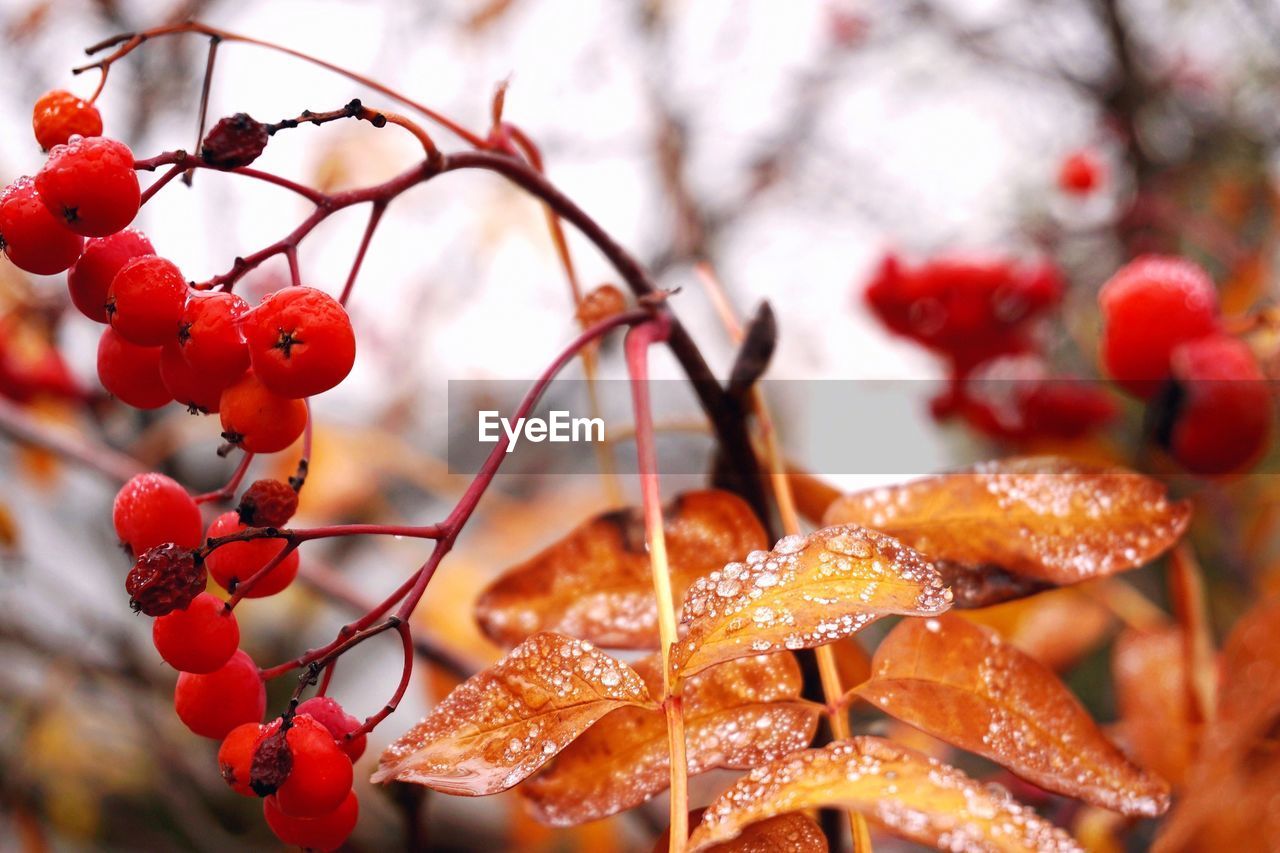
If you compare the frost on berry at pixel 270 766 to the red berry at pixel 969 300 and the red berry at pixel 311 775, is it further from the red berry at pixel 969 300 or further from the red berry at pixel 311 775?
the red berry at pixel 969 300

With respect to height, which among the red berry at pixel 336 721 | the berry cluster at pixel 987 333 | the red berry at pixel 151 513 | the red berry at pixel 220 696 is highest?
the berry cluster at pixel 987 333

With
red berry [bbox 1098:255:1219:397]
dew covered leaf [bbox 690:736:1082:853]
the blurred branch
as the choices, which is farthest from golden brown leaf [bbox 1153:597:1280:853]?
the blurred branch

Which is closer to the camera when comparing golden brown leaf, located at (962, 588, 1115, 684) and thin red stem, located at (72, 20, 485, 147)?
thin red stem, located at (72, 20, 485, 147)

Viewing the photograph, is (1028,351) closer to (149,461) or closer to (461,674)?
(461,674)

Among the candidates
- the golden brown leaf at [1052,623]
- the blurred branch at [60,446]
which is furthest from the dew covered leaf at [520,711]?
the golden brown leaf at [1052,623]

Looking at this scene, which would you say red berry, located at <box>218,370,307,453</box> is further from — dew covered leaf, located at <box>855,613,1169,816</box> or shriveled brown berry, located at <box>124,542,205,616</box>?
dew covered leaf, located at <box>855,613,1169,816</box>

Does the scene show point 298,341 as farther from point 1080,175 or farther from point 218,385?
point 1080,175

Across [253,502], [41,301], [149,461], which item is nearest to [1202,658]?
[253,502]

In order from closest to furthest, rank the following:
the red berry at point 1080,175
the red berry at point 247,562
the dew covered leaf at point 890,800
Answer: the dew covered leaf at point 890,800, the red berry at point 247,562, the red berry at point 1080,175
